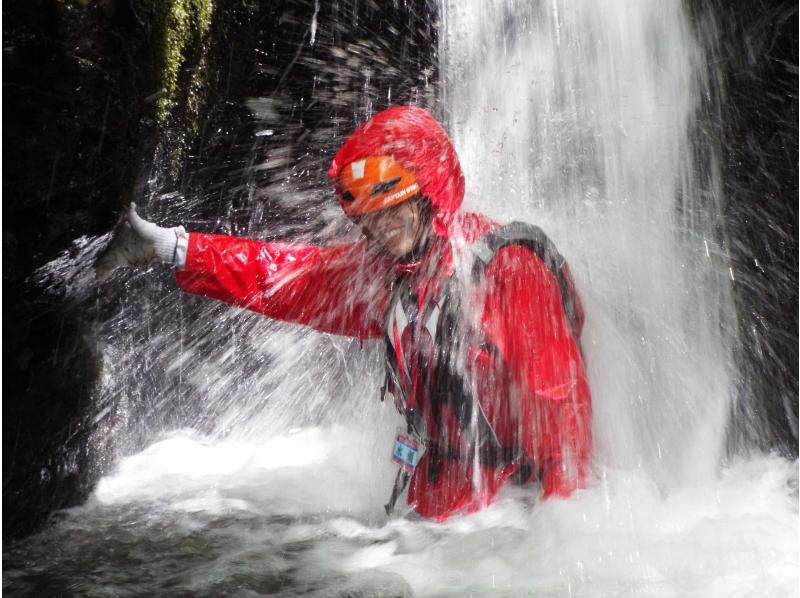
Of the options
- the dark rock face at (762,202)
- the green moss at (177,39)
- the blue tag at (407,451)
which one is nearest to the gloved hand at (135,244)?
the green moss at (177,39)

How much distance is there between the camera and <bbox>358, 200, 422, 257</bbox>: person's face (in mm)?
3225

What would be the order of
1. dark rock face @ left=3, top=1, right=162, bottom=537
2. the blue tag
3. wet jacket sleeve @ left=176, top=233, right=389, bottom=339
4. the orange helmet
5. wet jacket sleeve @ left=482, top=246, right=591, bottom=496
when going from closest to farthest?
dark rock face @ left=3, top=1, right=162, bottom=537
wet jacket sleeve @ left=482, top=246, right=591, bottom=496
the orange helmet
the blue tag
wet jacket sleeve @ left=176, top=233, right=389, bottom=339

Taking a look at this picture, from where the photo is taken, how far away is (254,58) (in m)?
5.17

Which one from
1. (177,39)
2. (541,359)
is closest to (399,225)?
(541,359)

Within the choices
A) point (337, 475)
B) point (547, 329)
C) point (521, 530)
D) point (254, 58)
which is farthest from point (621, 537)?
point (254, 58)

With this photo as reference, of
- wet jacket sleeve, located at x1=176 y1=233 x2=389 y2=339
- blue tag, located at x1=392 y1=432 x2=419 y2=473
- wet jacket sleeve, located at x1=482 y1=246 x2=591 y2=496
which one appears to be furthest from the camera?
wet jacket sleeve, located at x1=176 y1=233 x2=389 y2=339

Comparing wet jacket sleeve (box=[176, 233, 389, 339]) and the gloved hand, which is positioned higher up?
the gloved hand

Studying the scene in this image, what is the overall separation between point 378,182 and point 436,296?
→ 0.50 metres

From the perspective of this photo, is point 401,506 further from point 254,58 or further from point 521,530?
point 254,58

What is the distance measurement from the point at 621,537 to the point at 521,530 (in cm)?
38

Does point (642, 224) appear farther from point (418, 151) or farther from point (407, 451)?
point (407, 451)

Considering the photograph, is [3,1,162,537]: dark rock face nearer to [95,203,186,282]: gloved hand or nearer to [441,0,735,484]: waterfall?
[95,203,186,282]: gloved hand

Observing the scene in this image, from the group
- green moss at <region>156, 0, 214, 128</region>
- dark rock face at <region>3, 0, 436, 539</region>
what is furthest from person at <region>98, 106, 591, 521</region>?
green moss at <region>156, 0, 214, 128</region>

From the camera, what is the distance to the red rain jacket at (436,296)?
3.04m
